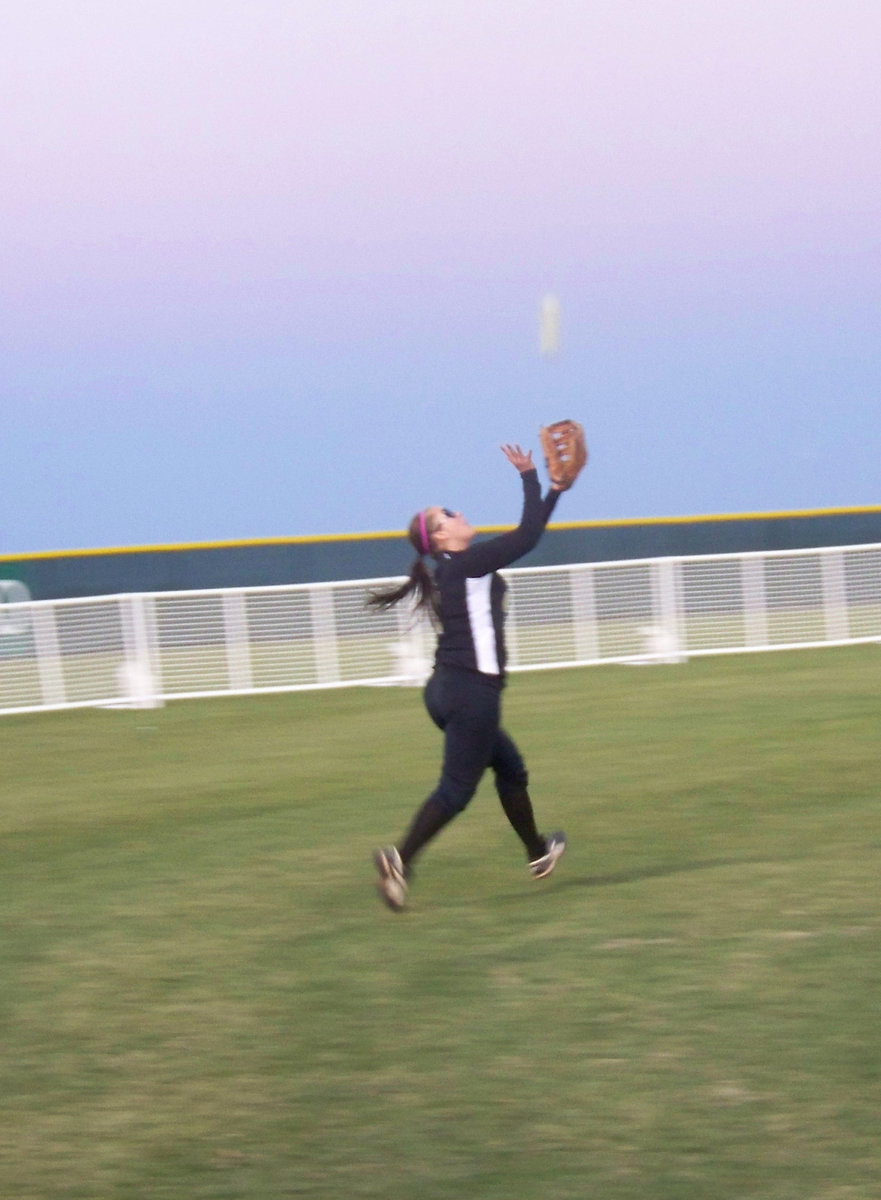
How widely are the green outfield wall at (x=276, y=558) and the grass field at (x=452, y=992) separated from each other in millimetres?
14392

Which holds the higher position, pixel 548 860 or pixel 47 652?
pixel 548 860

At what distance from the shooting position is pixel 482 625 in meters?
6.16

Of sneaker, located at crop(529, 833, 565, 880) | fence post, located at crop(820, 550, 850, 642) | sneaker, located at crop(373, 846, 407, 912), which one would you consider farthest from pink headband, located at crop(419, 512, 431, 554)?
fence post, located at crop(820, 550, 850, 642)

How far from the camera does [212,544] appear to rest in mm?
24781

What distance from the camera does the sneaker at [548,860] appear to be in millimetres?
6574

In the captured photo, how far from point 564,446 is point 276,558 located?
19.0 m

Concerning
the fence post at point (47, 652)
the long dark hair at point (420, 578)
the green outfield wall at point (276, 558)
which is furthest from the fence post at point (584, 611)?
the long dark hair at point (420, 578)

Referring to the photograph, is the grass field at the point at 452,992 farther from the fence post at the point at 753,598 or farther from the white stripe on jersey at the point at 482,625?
the fence post at the point at 753,598

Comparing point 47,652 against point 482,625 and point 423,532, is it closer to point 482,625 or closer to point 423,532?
point 423,532

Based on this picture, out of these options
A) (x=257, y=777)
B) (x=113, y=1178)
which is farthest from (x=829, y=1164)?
(x=257, y=777)

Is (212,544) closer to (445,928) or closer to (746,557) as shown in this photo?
(746,557)

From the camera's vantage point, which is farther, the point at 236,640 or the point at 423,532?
the point at 236,640

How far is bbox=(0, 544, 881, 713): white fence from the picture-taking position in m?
15.4

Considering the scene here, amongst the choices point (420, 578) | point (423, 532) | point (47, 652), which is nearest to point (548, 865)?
point (420, 578)
